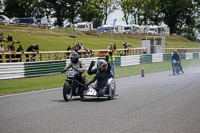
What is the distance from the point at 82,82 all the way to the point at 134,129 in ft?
16.8

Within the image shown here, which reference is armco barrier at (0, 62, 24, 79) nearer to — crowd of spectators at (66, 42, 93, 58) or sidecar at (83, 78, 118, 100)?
crowd of spectators at (66, 42, 93, 58)

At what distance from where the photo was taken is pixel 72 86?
38.0 feet

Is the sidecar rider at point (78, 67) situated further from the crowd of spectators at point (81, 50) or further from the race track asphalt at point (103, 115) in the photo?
the crowd of spectators at point (81, 50)

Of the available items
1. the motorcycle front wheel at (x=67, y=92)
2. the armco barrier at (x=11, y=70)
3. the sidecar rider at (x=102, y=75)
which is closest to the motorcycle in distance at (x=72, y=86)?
the motorcycle front wheel at (x=67, y=92)

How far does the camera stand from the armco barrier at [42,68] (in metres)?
21.4

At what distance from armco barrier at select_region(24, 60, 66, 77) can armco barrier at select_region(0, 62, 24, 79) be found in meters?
0.37

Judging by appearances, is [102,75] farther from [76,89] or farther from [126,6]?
[126,6]

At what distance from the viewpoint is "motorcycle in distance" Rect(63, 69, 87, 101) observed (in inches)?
442

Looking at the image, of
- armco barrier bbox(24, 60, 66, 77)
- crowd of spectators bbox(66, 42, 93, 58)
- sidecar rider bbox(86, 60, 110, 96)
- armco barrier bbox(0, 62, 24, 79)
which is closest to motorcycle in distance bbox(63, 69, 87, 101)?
sidecar rider bbox(86, 60, 110, 96)

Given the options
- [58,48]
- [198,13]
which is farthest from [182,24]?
[58,48]

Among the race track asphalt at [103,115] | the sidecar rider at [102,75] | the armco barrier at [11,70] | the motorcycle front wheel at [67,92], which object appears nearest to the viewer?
the race track asphalt at [103,115]

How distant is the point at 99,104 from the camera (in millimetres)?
10734

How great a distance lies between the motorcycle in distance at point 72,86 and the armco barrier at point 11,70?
898 centimetres

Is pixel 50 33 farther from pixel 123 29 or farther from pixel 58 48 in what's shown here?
pixel 123 29
